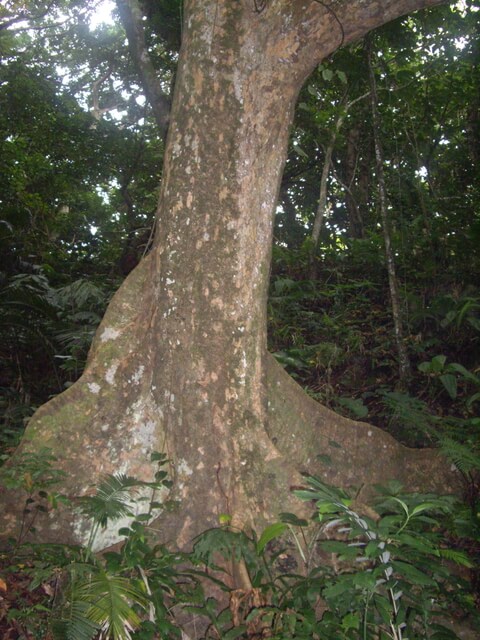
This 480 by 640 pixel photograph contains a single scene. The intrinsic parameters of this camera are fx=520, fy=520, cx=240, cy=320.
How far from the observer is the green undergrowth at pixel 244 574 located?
182cm

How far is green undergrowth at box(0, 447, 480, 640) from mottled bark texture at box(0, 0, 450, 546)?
0.45 ft

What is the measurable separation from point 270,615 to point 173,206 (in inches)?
77.9

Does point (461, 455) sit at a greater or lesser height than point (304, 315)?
lesser

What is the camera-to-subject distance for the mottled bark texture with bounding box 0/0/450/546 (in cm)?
267

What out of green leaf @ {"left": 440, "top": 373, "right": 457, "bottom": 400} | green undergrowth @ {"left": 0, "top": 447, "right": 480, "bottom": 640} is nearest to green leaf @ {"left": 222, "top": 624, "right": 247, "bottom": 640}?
green undergrowth @ {"left": 0, "top": 447, "right": 480, "bottom": 640}

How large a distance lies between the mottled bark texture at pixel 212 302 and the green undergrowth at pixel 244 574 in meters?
0.14

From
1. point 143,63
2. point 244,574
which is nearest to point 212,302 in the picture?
point 244,574

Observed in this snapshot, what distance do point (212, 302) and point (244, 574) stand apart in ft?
4.35

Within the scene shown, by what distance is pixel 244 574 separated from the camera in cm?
246

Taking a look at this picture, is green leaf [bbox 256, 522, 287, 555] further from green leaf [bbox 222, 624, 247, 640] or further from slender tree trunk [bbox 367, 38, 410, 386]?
slender tree trunk [bbox 367, 38, 410, 386]

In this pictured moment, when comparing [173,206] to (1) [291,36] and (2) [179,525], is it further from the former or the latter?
(2) [179,525]

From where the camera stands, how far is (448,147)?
7766 mm

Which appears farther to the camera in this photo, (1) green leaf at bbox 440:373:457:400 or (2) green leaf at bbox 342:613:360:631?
(1) green leaf at bbox 440:373:457:400

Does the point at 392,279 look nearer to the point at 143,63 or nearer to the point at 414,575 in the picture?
the point at 143,63
